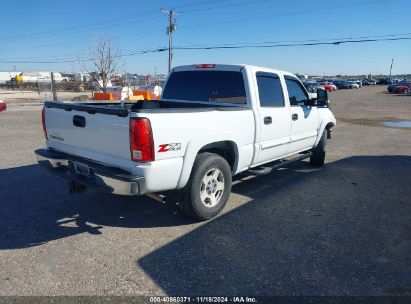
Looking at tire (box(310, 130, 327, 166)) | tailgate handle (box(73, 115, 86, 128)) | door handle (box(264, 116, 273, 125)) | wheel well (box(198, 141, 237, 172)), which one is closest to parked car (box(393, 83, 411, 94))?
tire (box(310, 130, 327, 166))

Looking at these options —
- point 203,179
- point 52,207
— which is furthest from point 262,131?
point 52,207

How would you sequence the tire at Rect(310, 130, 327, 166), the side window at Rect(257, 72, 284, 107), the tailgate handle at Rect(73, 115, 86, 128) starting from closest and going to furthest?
the tailgate handle at Rect(73, 115, 86, 128) < the side window at Rect(257, 72, 284, 107) < the tire at Rect(310, 130, 327, 166)

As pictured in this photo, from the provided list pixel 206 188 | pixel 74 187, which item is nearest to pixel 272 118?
pixel 206 188

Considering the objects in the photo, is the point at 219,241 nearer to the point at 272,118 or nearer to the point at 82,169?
the point at 82,169

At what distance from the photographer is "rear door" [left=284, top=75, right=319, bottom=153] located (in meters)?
5.79

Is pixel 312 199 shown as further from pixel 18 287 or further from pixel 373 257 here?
pixel 18 287

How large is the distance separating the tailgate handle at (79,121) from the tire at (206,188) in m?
1.36

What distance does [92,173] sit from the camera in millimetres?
3742

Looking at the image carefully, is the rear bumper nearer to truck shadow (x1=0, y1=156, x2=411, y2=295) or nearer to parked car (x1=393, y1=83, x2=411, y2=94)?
truck shadow (x1=0, y1=156, x2=411, y2=295)

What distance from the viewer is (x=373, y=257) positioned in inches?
139

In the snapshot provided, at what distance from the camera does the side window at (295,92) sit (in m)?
5.80

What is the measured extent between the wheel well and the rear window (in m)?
0.73

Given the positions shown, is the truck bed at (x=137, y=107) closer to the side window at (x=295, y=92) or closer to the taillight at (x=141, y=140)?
the taillight at (x=141, y=140)

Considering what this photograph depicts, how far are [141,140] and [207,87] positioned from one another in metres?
2.16
